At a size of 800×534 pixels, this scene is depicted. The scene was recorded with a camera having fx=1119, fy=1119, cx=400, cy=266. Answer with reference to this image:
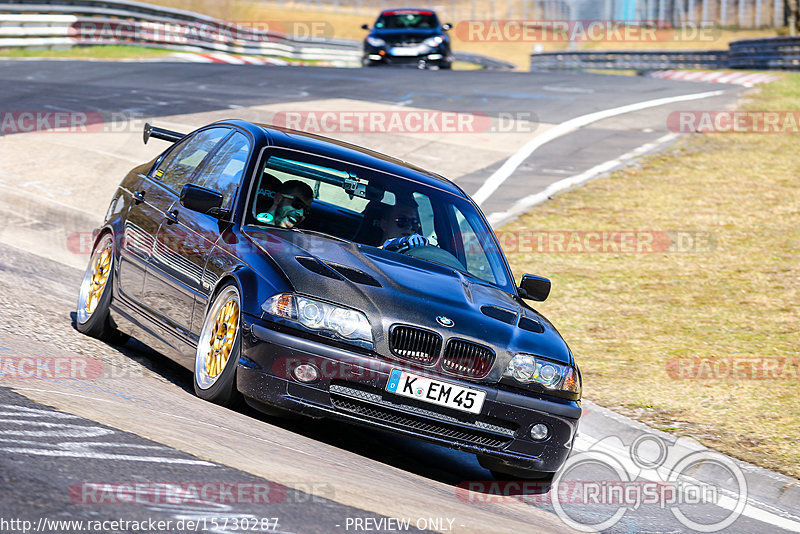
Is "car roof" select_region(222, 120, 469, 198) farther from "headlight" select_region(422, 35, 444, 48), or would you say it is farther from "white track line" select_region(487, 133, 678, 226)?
"headlight" select_region(422, 35, 444, 48)

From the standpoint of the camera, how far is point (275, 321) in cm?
535

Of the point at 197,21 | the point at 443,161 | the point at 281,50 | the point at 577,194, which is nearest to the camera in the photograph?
the point at 577,194

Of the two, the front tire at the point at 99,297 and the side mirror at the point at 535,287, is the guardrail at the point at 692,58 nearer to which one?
the side mirror at the point at 535,287

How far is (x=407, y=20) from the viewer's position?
31.0m

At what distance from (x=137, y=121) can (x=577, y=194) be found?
6927mm

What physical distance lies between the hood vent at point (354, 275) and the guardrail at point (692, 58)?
2686 cm

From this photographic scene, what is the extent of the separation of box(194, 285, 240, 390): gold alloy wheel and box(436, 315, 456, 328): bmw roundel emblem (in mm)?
989

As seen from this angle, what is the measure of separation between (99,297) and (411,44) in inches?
935

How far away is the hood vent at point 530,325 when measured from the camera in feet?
19.2

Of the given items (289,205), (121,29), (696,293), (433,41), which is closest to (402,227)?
(289,205)

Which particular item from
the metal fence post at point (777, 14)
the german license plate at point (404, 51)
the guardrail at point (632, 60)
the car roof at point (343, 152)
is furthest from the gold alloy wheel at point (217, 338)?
the metal fence post at point (777, 14)

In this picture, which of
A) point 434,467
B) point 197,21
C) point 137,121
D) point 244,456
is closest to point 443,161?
point 137,121

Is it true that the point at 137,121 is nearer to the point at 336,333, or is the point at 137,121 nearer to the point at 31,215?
the point at 31,215

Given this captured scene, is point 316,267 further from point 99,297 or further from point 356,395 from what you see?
point 99,297
